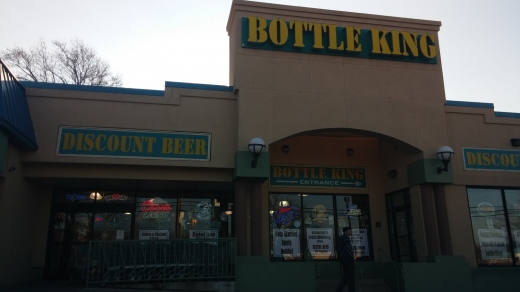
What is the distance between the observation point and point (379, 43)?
13344 mm

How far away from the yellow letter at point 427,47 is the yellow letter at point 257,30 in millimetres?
5199

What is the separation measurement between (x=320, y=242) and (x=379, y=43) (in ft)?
22.0

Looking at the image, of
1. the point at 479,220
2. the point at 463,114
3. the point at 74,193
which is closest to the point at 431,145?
the point at 463,114

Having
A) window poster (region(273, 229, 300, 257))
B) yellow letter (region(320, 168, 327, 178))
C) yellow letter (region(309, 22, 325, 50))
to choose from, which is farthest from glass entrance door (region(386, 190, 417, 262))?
yellow letter (region(309, 22, 325, 50))

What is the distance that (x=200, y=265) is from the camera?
34.2 feet

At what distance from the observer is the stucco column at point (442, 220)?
473 inches

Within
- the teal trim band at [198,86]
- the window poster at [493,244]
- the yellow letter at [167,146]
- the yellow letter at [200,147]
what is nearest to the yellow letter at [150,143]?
the yellow letter at [167,146]

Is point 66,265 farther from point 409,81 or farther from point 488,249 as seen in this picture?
point 488,249

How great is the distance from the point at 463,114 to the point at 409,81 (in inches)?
82.6

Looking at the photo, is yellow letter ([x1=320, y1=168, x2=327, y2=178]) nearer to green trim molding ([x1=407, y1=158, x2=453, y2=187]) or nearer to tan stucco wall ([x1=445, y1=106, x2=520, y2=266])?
green trim molding ([x1=407, y1=158, x2=453, y2=187])

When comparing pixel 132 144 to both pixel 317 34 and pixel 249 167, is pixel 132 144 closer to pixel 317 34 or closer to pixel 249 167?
pixel 249 167

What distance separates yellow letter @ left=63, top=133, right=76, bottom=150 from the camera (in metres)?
11.5

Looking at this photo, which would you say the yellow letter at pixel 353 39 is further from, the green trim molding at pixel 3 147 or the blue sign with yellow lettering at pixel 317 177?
the green trim molding at pixel 3 147

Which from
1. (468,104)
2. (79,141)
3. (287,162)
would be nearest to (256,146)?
(287,162)
